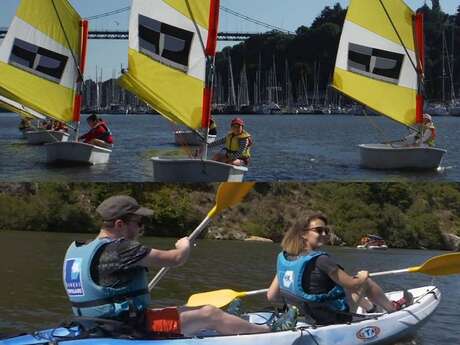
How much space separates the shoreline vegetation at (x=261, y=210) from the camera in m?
22.3

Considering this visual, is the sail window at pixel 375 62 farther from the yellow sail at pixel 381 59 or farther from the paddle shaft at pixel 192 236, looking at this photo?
the paddle shaft at pixel 192 236

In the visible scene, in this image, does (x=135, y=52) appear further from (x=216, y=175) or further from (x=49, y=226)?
(x=49, y=226)

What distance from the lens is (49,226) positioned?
22422 millimetres

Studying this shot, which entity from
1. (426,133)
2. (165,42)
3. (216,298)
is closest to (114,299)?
(216,298)

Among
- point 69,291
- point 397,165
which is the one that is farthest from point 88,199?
point 69,291

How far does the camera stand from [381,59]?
12.8 meters

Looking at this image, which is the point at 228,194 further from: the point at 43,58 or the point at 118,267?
the point at 43,58

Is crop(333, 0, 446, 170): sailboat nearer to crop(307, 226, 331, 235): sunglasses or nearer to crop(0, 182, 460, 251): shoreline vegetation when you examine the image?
crop(307, 226, 331, 235): sunglasses

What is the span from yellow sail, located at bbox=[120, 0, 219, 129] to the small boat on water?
10.9 metres

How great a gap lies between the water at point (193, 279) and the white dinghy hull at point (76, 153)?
1616 mm

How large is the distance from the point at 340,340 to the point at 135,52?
6387mm

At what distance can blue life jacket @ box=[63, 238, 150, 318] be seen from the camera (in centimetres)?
464

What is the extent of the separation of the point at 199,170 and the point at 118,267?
16.8 ft

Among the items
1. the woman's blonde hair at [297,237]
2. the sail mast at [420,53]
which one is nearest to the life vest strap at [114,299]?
the woman's blonde hair at [297,237]
